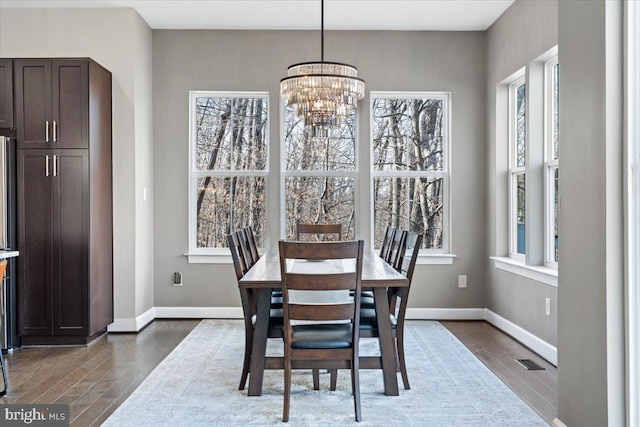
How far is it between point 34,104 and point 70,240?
1176mm

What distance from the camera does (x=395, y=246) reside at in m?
3.97

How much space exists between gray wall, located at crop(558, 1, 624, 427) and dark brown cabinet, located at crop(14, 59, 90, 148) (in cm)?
368

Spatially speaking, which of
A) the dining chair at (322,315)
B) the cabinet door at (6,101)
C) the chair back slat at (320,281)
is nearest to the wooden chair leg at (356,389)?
the dining chair at (322,315)

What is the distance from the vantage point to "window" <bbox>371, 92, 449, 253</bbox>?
5574 millimetres

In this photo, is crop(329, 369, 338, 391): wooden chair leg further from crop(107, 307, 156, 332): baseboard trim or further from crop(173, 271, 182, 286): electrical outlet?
crop(173, 271, 182, 286): electrical outlet

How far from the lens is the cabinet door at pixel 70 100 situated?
4.39 m

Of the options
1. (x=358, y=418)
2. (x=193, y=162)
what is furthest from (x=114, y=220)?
(x=358, y=418)

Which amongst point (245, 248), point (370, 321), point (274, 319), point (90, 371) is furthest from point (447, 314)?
point (90, 371)

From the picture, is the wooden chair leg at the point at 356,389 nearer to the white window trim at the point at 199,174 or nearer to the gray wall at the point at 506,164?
the gray wall at the point at 506,164

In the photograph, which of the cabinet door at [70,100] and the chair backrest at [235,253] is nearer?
the chair backrest at [235,253]

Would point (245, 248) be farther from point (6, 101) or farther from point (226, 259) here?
point (6, 101)

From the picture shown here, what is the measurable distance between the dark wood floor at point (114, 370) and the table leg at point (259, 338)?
31.7 inches

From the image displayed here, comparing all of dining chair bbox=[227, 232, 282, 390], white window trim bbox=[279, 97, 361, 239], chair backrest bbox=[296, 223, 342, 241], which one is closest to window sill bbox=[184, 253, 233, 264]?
white window trim bbox=[279, 97, 361, 239]

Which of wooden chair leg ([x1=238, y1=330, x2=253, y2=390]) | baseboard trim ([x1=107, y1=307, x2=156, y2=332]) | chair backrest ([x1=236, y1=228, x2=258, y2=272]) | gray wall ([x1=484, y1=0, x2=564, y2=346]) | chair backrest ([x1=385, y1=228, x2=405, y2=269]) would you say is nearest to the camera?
wooden chair leg ([x1=238, y1=330, x2=253, y2=390])
